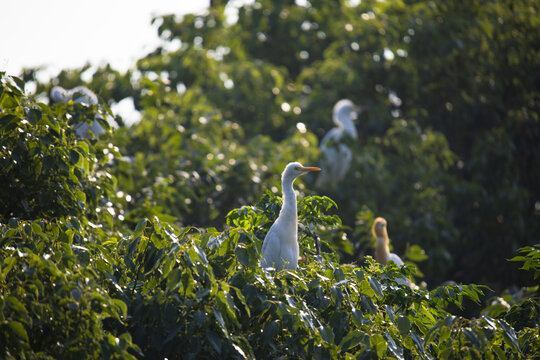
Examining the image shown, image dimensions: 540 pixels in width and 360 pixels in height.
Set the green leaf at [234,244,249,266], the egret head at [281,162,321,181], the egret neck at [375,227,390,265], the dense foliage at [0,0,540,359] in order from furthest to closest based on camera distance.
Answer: the egret neck at [375,227,390,265], the egret head at [281,162,321,181], the green leaf at [234,244,249,266], the dense foliage at [0,0,540,359]

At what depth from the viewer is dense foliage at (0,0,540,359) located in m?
2.41

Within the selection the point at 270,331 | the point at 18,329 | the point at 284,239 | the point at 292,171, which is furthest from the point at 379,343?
the point at 292,171

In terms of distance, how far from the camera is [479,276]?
23.1ft

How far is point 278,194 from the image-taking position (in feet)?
17.0

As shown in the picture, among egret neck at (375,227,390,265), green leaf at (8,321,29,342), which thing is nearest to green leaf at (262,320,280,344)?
green leaf at (8,321,29,342)

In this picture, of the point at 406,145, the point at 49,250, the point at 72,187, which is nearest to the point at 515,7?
the point at 406,145

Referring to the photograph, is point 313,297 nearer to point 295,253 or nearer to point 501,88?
point 295,253

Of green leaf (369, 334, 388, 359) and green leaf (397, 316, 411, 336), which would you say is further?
green leaf (397, 316, 411, 336)

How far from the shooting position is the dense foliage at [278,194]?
241 cm

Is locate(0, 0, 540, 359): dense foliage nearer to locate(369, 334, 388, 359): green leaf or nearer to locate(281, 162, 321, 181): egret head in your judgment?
locate(369, 334, 388, 359): green leaf

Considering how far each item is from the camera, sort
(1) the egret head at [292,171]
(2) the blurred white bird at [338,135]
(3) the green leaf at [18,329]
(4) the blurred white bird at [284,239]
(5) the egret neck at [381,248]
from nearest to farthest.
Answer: (3) the green leaf at [18,329] < (4) the blurred white bird at [284,239] < (1) the egret head at [292,171] < (5) the egret neck at [381,248] < (2) the blurred white bird at [338,135]

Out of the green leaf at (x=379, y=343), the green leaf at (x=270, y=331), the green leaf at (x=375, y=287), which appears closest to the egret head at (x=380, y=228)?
the green leaf at (x=375, y=287)

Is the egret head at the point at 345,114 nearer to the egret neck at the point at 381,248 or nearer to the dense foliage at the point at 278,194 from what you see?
the dense foliage at the point at 278,194

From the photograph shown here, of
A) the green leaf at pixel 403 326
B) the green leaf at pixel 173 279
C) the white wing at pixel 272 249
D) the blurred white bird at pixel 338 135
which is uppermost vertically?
the green leaf at pixel 173 279
